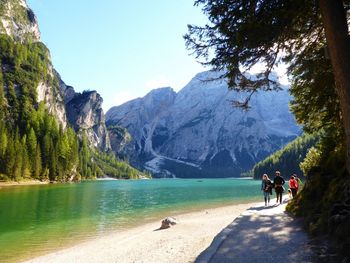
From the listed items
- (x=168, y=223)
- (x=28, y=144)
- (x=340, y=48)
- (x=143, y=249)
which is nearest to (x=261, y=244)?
(x=340, y=48)

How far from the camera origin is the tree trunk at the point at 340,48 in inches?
423

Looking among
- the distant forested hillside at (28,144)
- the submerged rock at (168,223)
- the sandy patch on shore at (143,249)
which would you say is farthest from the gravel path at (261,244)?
the distant forested hillside at (28,144)

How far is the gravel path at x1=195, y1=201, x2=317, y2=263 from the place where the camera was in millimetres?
12773

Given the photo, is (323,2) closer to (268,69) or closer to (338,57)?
(338,57)

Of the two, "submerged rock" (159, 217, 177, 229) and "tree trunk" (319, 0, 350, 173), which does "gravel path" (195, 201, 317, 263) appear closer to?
"tree trunk" (319, 0, 350, 173)

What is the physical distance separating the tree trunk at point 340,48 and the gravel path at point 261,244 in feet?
14.0

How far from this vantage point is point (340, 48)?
11.0 metres

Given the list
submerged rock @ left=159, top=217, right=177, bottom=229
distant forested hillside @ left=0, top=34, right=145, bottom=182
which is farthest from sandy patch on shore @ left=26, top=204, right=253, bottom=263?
distant forested hillside @ left=0, top=34, right=145, bottom=182

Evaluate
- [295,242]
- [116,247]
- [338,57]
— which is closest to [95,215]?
[116,247]

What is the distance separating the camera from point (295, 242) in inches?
584

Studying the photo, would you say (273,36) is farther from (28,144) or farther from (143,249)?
(28,144)

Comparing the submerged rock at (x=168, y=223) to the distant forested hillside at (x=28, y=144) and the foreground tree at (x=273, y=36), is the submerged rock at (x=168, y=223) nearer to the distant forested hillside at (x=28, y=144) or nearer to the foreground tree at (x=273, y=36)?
the foreground tree at (x=273, y=36)

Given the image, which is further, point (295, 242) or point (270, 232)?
point (270, 232)

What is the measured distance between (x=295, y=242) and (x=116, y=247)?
13601 mm
